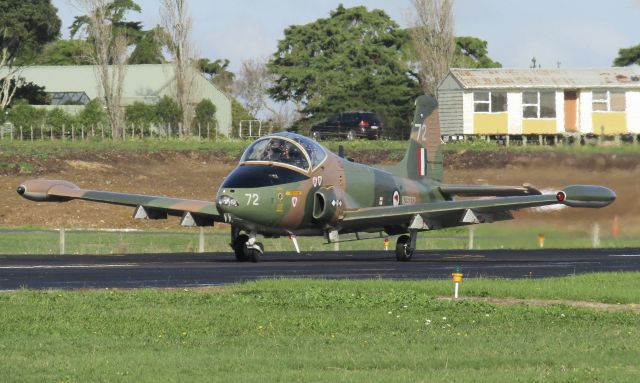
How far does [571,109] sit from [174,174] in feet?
84.6

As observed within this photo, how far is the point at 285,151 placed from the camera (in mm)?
33844

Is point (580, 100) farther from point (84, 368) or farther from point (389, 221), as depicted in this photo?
point (84, 368)

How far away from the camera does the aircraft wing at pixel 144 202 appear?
34.2 metres

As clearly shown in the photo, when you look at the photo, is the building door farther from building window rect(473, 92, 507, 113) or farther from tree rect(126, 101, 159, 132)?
tree rect(126, 101, 159, 132)

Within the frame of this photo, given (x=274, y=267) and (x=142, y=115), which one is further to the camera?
(x=142, y=115)

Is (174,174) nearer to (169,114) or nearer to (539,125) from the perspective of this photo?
(169,114)

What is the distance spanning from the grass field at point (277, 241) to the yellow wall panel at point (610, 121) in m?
29.0

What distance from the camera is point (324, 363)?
15141 mm

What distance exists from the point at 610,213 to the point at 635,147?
6.70m

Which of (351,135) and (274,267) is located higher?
(351,135)

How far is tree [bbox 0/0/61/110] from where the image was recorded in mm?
100831

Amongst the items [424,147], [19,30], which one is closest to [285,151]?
[424,147]

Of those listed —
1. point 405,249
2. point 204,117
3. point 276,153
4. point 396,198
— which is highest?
point 204,117

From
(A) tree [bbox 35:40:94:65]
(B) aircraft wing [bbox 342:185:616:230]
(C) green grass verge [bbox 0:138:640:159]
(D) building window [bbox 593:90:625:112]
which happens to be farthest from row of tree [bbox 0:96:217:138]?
(B) aircraft wing [bbox 342:185:616:230]
